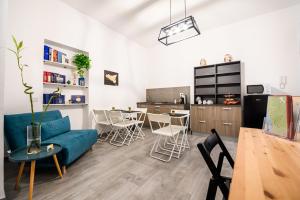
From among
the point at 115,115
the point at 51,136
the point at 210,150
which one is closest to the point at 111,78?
the point at 115,115

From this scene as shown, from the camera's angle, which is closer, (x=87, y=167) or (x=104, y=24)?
(x=87, y=167)

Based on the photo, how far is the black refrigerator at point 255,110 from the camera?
136 inches

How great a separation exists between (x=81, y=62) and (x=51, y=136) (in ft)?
6.45

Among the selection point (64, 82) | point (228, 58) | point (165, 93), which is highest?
point (228, 58)

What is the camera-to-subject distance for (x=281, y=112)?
119cm

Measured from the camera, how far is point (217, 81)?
4.49 metres

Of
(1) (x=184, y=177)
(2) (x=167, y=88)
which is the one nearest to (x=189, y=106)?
(2) (x=167, y=88)

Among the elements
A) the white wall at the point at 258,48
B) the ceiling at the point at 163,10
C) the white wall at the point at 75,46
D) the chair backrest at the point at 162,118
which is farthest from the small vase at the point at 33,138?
the white wall at the point at 258,48

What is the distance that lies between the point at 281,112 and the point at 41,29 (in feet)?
13.8

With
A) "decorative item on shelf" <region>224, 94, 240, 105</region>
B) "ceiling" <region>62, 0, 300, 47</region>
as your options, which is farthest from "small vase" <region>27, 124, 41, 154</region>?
"decorative item on shelf" <region>224, 94, 240, 105</region>

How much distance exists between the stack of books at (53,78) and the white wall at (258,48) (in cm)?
380

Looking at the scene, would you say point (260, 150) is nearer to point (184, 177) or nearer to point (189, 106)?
point (184, 177)

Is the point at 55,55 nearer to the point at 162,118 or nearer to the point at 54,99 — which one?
the point at 54,99

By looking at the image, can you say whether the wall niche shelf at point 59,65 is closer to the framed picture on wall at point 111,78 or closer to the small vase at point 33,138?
the framed picture on wall at point 111,78
